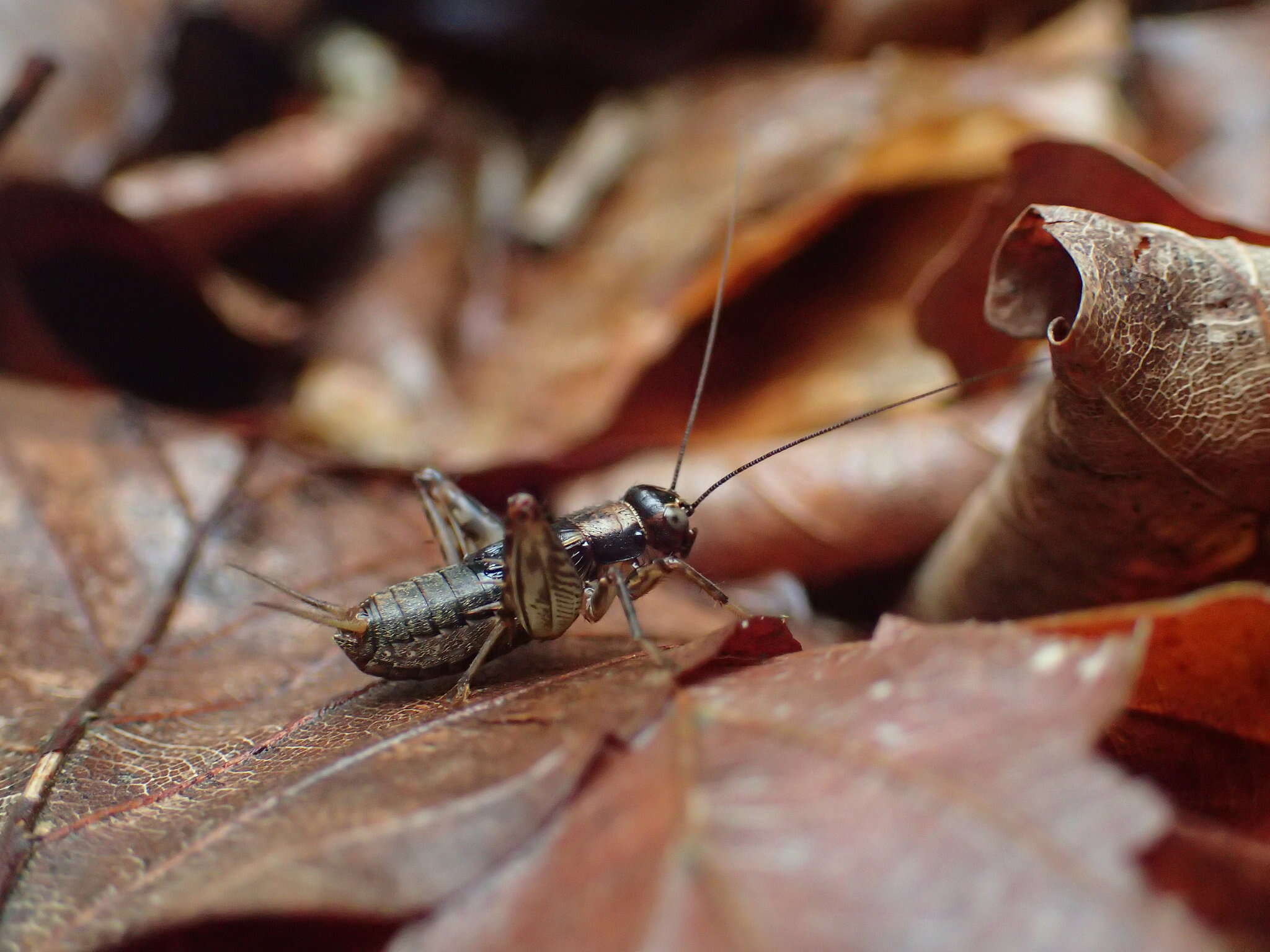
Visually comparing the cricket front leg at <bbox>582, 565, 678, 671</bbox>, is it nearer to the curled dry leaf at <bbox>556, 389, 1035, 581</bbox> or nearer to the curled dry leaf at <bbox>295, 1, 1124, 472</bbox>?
the curled dry leaf at <bbox>556, 389, 1035, 581</bbox>

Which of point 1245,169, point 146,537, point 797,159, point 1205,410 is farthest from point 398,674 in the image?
point 1245,169

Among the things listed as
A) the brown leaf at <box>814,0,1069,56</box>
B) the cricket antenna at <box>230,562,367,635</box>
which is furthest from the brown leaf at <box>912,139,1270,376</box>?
the brown leaf at <box>814,0,1069,56</box>

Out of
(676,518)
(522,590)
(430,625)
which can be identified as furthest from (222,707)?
(676,518)

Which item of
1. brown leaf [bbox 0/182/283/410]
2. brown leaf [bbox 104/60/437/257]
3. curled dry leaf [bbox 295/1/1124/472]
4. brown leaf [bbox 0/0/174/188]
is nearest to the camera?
brown leaf [bbox 0/182/283/410]

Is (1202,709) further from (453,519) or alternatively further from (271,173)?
(271,173)

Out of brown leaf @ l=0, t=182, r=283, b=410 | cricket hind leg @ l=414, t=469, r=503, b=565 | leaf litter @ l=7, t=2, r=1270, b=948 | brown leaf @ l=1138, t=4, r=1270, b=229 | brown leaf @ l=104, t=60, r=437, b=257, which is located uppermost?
brown leaf @ l=104, t=60, r=437, b=257

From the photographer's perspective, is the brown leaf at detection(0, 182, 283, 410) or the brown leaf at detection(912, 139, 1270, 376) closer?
the brown leaf at detection(912, 139, 1270, 376)

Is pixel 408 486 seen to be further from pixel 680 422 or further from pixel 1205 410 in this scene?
pixel 1205 410

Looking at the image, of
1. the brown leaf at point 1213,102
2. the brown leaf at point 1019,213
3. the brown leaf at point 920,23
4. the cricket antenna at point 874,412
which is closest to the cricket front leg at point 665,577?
the cricket antenna at point 874,412
